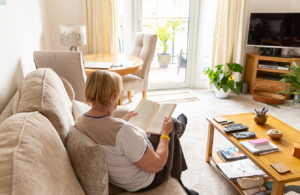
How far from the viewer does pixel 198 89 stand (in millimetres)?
4359

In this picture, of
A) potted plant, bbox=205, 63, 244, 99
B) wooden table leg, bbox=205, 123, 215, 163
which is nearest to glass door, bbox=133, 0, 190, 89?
potted plant, bbox=205, 63, 244, 99

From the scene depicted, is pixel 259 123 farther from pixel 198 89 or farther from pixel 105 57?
pixel 198 89

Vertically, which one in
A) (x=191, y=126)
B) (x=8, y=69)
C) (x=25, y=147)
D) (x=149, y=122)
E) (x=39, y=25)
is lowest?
(x=191, y=126)

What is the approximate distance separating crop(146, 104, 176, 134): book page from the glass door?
8.32 ft

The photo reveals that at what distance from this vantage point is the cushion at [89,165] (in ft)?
3.33

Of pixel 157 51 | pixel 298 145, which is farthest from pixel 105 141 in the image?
pixel 157 51

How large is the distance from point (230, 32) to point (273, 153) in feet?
9.33

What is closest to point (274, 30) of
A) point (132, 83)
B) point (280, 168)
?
point (132, 83)

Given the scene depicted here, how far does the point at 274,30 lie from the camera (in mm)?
3740

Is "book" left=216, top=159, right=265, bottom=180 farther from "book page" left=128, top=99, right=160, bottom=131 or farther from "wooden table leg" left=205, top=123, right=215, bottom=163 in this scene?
"book page" left=128, top=99, right=160, bottom=131

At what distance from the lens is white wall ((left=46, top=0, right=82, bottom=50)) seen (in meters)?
3.19

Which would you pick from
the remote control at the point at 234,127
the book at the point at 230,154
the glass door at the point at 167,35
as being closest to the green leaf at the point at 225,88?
the glass door at the point at 167,35

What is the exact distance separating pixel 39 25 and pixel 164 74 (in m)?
2.33

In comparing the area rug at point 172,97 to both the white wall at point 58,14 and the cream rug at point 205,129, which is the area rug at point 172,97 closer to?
the cream rug at point 205,129
